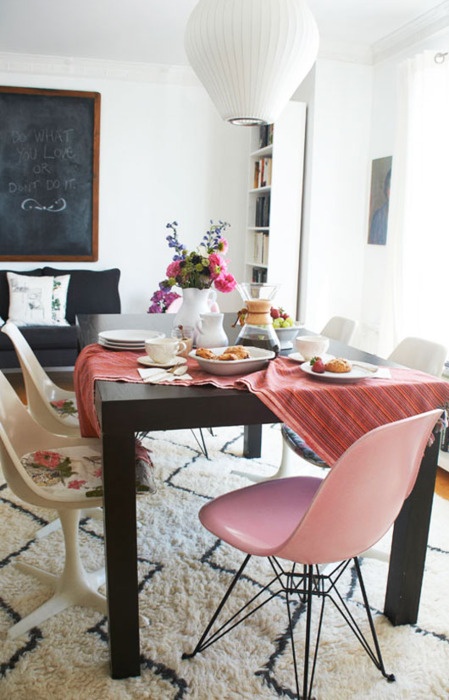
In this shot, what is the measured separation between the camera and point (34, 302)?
4.93 meters

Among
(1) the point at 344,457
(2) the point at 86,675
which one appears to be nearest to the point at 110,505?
(2) the point at 86,675

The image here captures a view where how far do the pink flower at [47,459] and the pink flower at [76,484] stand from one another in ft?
0.39

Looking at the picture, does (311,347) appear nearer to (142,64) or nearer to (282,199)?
(282,199)

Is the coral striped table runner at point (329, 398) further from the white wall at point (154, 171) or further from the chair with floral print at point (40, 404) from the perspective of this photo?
the white wall at point (154, 171)

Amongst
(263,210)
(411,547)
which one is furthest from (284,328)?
(263,210)

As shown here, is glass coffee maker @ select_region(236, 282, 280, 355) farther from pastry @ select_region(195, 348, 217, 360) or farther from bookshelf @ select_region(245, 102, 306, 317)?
bookshelf @ select_region(245, 102, 306, 317)

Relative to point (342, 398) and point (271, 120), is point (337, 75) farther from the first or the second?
point (342, 398)

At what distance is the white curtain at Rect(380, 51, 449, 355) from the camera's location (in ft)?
12.4

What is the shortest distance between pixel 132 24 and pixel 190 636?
3.82m

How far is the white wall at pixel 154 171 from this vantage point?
17.4 ft

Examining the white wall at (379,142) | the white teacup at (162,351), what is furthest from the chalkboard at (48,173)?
the white teacup at (162,351)

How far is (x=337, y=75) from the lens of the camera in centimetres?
464

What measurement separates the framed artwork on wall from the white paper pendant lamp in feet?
7.92

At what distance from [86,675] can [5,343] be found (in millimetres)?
3276
